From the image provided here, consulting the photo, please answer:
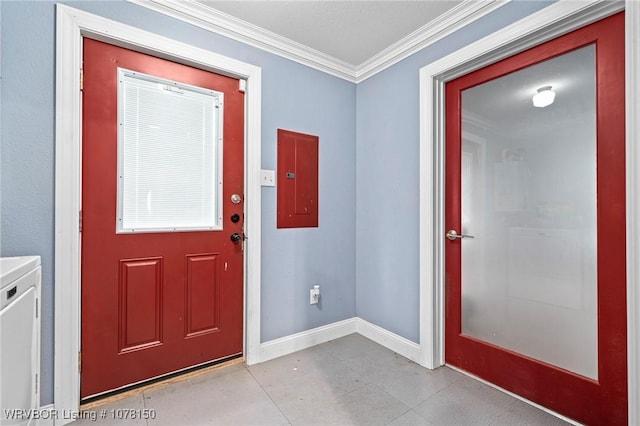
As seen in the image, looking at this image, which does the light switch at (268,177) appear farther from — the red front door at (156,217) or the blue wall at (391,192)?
the blue wall at (391,192)

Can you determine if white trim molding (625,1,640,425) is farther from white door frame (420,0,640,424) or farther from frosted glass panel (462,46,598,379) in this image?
frosted glass panel (462,46,598,379)

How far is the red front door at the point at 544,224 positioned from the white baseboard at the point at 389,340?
0.83 feet

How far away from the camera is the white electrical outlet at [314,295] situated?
2.43m

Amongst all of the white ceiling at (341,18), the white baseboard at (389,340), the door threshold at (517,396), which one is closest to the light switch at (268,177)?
the white ceiling at (341,18)

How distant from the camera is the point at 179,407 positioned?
64.4 inches

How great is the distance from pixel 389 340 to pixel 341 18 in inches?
94.9

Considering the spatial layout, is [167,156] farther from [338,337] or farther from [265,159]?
[338,337]

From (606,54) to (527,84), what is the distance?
0.34 meters

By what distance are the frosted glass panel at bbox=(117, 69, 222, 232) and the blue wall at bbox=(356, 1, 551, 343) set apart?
1.27 meters

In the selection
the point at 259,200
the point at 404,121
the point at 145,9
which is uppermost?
the point at 145,9

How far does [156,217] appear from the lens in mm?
1842

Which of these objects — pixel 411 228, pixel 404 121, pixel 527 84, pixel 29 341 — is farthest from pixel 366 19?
pixel 29 341

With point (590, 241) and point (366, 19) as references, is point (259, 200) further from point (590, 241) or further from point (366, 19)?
point (590, 241)

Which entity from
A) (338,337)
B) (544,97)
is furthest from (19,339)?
(544,97)
